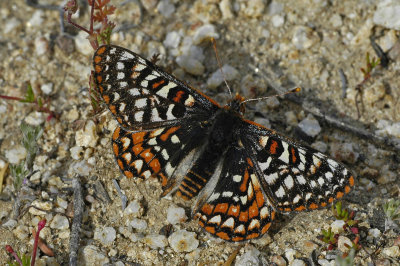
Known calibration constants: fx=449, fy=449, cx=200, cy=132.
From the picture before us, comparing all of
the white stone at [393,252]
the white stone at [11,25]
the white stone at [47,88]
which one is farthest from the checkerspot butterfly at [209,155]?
the white stone at [11,25]

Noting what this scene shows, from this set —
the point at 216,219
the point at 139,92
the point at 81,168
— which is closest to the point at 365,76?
the point at 216,219

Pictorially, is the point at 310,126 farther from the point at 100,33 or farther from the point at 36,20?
the point at 36,20

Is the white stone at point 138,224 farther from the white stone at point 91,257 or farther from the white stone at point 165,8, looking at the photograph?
the white stone at point 165,8

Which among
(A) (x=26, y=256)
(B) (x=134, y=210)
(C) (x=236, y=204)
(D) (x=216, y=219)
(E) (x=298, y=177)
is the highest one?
(E) (x=298, y=177)

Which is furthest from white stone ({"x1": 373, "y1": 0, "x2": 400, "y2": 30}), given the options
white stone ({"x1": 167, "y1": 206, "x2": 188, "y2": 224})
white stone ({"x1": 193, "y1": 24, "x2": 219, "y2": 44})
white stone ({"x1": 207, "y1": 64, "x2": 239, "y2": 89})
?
white stone ({"x1": 167, "y1": 206, "x2": 188, "y2": 224})

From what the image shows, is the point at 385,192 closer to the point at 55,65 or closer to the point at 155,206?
the point at 155,206

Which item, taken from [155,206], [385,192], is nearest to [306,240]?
[385,192]
